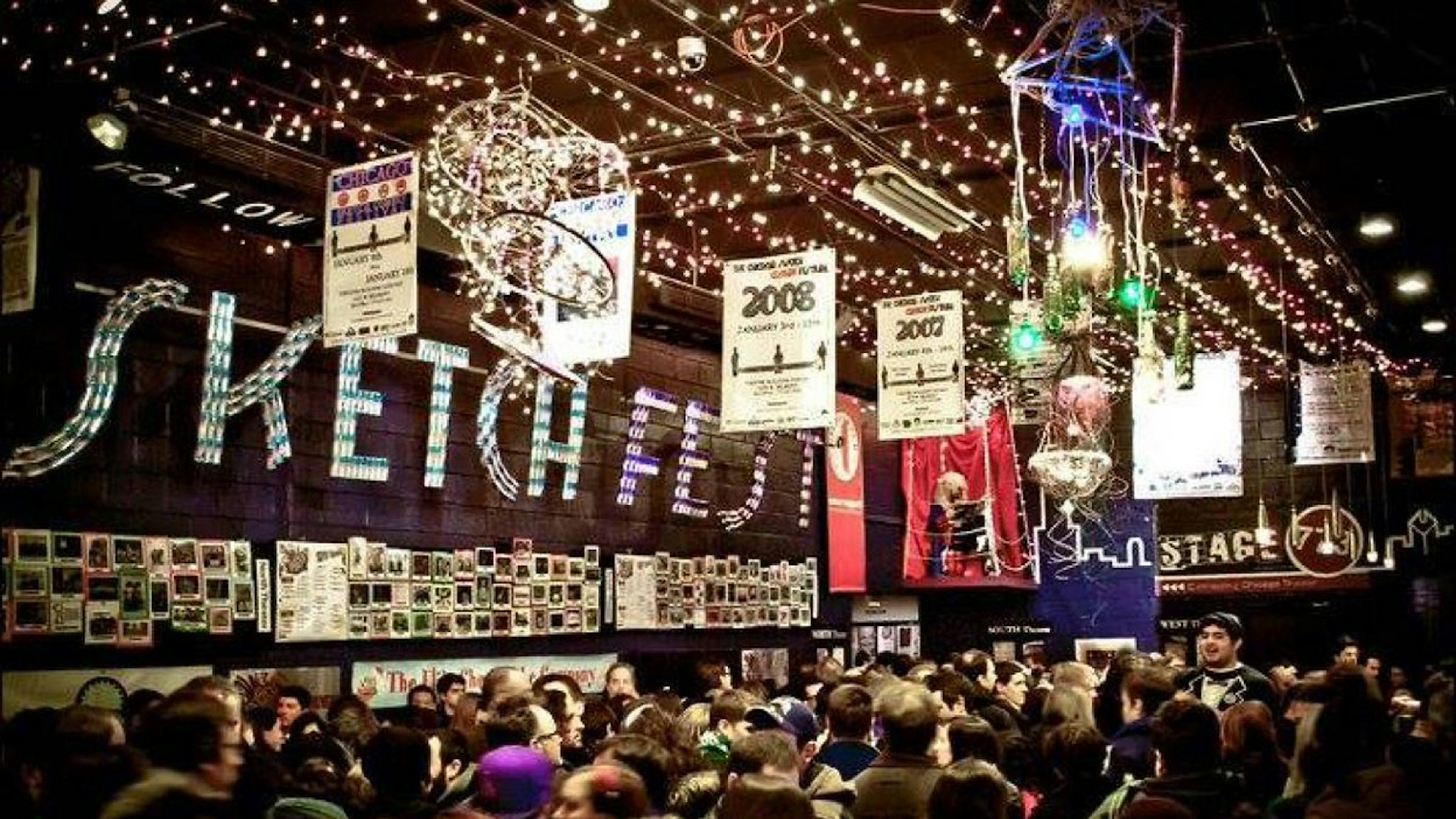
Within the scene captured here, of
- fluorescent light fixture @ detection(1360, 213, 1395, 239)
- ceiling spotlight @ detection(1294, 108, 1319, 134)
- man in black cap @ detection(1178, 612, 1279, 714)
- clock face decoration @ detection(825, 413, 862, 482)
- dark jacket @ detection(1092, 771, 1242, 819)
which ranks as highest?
fluorescent light fixture @ detection(1360, 213, 1395, 239)

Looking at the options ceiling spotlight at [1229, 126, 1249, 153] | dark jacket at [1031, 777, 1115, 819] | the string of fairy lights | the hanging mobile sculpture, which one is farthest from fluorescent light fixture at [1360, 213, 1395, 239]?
dark jacket at [1031, 777, 1115, 819]

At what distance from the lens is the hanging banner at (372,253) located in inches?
300

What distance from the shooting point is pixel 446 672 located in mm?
10547

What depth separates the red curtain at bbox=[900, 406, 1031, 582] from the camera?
703 inches

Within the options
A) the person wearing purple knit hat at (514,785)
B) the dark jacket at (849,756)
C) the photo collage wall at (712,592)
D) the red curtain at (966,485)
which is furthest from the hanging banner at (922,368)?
the red curtain at (966,485)

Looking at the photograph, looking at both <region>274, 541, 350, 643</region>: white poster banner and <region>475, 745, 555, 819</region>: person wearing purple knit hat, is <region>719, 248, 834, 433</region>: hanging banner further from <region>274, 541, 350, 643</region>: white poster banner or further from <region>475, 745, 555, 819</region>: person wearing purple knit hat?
<region>475, 745, 555, 819</region>: person wearing purple knit hat

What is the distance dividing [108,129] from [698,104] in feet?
15.5

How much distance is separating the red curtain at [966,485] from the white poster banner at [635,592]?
584 centimetres

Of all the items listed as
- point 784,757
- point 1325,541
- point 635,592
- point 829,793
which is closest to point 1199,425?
point 635,592

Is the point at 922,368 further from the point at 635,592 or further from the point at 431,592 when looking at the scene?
the point at 431,592

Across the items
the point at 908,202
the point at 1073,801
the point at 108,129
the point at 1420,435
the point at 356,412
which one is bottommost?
the point at 1073,801

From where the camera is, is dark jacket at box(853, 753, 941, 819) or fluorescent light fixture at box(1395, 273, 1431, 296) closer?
dark jacket at box(853, 753, 941, 819)

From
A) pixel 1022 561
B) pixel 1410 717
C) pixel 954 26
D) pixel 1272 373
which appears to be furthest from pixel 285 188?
pixel 1272 373

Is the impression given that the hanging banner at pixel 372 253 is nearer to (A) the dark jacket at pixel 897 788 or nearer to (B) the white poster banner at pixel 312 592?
(B) the white poster banner at pixel 312 592
